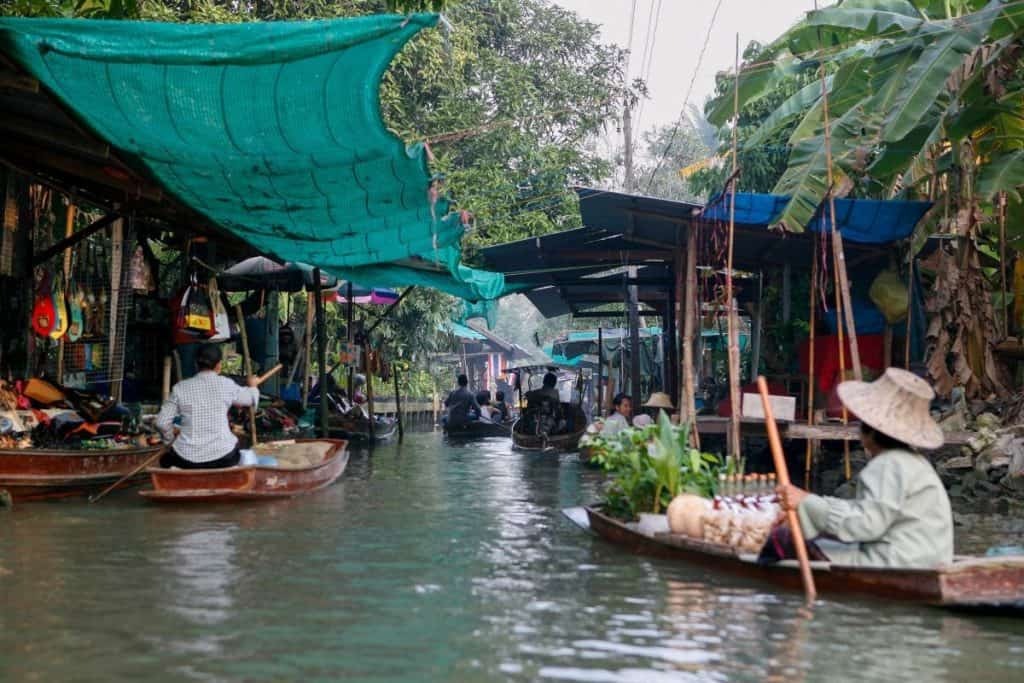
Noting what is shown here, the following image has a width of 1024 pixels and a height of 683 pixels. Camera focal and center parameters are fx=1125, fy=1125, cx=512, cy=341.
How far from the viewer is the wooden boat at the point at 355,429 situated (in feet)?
64.5

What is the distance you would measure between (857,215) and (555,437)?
28.1 feet

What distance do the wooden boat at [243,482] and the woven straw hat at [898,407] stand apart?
577 cm

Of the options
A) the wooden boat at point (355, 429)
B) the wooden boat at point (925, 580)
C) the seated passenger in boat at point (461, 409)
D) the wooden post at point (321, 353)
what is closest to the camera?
the wooden boat at point (925, 580)

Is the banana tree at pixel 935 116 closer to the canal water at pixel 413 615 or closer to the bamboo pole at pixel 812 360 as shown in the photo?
the bamboo pole at pixel 812 360

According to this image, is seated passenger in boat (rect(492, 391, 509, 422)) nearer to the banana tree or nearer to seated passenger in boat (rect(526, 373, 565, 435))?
seated passenger in boat (rect(526, 373, 565, 435))

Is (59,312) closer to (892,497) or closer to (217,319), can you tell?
(217,319)

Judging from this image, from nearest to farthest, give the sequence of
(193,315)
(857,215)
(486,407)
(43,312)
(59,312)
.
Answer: (43,312)
(59,312)
(857,215)
(193,315)
(486,407)

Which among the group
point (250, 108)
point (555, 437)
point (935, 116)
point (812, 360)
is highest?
point (935, 116)

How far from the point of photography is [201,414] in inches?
376

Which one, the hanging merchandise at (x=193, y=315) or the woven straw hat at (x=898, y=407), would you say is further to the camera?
the hanging merchandise at (x=193, y=315)

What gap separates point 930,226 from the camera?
40.9 ft

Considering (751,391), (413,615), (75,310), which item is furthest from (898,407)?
(75,310)

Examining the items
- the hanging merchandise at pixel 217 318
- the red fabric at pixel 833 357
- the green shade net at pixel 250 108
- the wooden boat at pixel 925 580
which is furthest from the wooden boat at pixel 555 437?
the wooden boat at pixel 925 580

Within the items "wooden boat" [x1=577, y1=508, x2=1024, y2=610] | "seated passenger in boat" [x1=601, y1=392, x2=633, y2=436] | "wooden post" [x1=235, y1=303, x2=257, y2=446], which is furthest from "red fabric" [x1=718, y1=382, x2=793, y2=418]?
"wooden boat" [x1=577, y1=508, x2=1024, y2=610]
